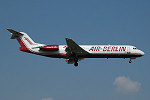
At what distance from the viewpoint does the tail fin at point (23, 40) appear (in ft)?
160

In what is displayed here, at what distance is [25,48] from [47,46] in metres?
4.30

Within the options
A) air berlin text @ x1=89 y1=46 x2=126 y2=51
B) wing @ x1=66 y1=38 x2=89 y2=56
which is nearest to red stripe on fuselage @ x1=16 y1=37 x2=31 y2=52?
wing @ x1=66 y1=38 x2=89 y2=56

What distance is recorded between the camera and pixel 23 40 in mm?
49438

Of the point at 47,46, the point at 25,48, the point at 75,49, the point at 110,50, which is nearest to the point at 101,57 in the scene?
the point at 110,50

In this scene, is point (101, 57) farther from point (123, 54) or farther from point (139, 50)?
point (139, 50)

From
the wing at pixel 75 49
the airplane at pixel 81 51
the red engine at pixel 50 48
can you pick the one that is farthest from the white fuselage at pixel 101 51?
the wing at pixel 75 49

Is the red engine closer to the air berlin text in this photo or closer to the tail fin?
the tail fin

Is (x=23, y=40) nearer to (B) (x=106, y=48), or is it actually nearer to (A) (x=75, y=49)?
(A) (x=75, y=49)

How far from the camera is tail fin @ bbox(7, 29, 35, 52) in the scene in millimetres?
48812

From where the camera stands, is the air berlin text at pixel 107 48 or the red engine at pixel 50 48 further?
the air berlin text at pixel 107 48

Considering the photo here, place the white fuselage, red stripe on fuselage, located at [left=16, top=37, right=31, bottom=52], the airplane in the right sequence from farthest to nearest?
red stripe on fuselage, located at [left=16, top=37, right=31, bottom=52]
the white fuselage
the airplane

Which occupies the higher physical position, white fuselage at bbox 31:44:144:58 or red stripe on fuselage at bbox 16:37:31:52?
red stripe on fuselage at bbox 16:37:31:52

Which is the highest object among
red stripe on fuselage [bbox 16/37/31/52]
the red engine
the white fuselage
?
red stripe on fuselage [bbox 16/37/31/52]

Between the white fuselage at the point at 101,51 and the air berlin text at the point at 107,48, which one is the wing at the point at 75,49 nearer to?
the white fuselage at the point at 101,51
